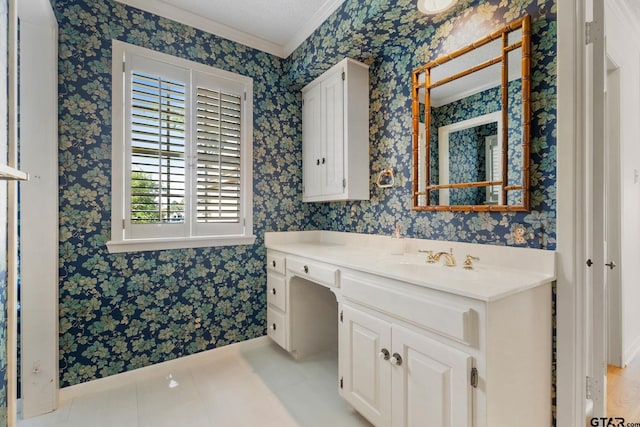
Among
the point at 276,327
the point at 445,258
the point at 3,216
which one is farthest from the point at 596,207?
the point at 3,216

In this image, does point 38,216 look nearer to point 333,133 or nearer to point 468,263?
point 333,133

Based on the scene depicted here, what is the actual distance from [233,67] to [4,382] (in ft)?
7.64

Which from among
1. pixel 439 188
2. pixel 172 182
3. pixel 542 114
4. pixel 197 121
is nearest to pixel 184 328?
pixel 172 182

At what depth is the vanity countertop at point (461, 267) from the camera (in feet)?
3.88

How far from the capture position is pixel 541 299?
4.33 feet

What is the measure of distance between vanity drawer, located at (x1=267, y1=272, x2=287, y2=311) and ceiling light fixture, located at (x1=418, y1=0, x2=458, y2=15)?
1.95m

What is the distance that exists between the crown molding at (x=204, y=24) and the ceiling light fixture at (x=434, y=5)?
145cm

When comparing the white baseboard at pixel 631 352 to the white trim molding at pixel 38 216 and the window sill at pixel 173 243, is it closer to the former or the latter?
the window sill at pixel 173 243

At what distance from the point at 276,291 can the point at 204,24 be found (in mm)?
2139

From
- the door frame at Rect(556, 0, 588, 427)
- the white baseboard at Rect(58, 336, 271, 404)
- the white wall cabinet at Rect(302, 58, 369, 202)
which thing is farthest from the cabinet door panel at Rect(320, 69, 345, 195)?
the white baseboard at Rect(58, 336, 271, 404)

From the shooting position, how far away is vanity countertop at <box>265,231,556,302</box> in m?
1.18

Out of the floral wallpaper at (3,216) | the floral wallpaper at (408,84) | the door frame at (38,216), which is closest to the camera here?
the floral wallpaper at (3,216)

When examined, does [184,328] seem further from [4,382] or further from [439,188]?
[439,188]

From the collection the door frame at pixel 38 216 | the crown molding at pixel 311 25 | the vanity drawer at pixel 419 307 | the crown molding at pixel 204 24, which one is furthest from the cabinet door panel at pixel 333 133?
the door frame at pixel 38 216
